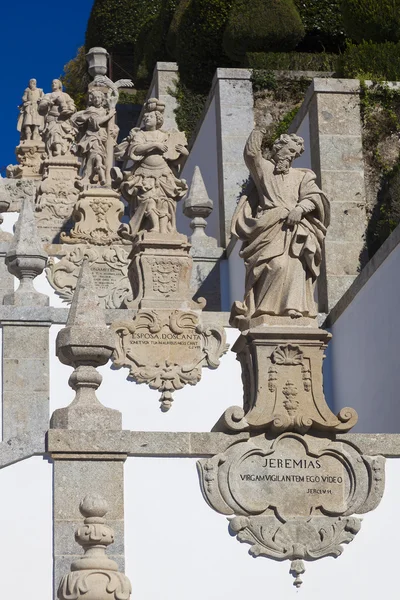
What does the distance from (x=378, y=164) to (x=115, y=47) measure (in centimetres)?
1646

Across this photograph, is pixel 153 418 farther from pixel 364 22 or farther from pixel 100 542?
pixel 364 22

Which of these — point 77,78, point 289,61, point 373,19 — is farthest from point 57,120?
point 77,78

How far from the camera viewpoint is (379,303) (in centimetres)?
1748

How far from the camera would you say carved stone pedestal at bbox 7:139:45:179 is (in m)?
27.3

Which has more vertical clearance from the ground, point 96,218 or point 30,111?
point 30,111

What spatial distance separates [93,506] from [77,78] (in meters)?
26.1

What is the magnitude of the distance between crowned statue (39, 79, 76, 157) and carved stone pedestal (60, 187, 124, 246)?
287 cm

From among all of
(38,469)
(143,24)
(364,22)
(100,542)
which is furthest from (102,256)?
(143,24)

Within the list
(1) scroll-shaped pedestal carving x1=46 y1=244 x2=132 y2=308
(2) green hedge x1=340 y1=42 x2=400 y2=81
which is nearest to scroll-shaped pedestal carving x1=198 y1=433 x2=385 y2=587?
(1) scroll-shaped pedestal carving x1=46 y1=244 x2=132 y2=308

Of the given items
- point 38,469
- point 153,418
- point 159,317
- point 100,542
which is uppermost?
point 159,317

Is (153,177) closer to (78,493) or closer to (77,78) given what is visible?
(78,493)

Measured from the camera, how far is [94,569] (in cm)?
1141

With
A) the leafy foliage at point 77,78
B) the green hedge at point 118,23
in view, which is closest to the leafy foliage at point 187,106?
the leafy foliage at point 77,78

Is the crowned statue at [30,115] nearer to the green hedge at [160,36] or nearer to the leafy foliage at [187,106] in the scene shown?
the leafy foliage at [187,106]
